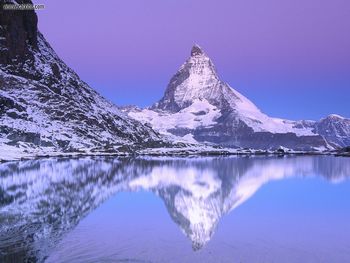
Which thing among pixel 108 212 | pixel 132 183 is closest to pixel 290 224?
pixel 108 212

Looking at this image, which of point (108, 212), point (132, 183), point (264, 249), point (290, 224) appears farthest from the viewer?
point (132, 183)

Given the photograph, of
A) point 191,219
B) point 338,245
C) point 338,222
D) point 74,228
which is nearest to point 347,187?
point 338,222

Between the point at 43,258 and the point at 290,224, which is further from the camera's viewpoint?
the point at 290,224

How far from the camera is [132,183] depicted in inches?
3046

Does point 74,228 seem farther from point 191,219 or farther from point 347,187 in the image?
point 347,187

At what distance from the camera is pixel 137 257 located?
88.8 ft

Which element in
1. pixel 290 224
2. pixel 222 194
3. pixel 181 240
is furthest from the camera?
pixel 222 194

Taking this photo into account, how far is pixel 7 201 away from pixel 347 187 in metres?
52.2

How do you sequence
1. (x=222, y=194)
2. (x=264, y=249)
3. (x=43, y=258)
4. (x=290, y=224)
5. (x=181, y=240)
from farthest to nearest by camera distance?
(x=222, y=194)
(x=290, y=224)
(x=181, y=240)
(x=264, y=249)
(x=43, y=258)

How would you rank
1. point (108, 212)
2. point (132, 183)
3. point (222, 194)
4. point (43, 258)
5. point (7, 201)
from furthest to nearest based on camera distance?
point (132, 183) → point (222, 194) → point (7, 201) → point (108, 212) → point (43, 258)

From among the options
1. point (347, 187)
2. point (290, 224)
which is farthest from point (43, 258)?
point (347, 187)

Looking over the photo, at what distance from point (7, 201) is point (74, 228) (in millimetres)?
17815

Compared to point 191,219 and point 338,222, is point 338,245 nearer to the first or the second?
point 338,222

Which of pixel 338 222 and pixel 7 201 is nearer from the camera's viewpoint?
pixel 338 222
